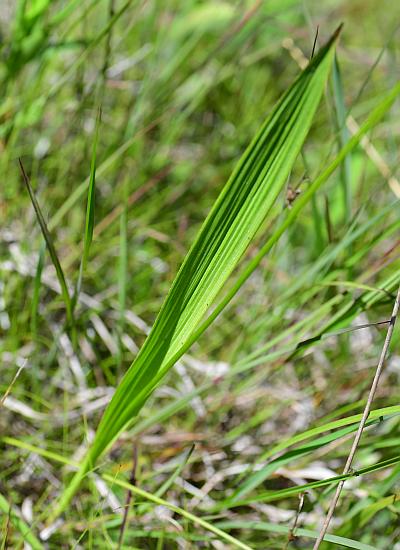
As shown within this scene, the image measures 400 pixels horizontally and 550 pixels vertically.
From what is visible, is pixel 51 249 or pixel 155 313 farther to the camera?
pixel 155 313

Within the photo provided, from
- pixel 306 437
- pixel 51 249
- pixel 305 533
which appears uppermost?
pixel 51 249

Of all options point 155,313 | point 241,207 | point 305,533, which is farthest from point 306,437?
point 155,313

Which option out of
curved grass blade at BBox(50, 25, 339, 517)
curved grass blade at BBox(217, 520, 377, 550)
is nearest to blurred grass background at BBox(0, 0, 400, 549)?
curved grass blade at BBox(217, 520, 377, 550)

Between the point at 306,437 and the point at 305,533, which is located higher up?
the point at 306,437

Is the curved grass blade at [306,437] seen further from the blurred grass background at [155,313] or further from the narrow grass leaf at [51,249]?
the narrow grass leaf at [51,249]

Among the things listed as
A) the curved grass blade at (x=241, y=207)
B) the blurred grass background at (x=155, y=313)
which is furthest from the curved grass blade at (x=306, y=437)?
the curved grass blade at (x=241, y=207)

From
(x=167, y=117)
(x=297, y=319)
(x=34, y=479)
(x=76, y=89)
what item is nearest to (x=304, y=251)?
(x=297, y=319)

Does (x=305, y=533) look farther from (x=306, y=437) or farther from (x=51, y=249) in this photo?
(x=51, y=249)

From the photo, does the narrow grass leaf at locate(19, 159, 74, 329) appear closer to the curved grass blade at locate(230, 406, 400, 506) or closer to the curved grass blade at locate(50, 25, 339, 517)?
the curved grass blade at locate(50, 25, 339, 517)
